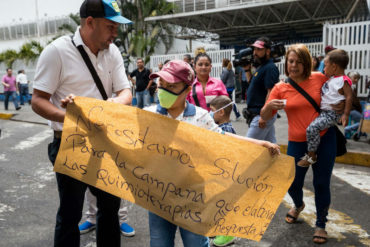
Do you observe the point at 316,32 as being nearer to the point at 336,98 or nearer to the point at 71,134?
the point at 336,98

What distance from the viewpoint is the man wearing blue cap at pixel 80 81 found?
2.21m

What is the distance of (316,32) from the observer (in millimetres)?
24031

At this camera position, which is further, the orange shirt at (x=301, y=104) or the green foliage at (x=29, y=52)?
the green foliage at (x=29, y=52)

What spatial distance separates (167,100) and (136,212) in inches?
85.8

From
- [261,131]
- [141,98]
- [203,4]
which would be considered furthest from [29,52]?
[261,131]

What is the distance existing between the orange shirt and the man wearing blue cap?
59.8 inches

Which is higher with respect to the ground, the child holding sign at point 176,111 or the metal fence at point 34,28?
the metal fence at point 34,28

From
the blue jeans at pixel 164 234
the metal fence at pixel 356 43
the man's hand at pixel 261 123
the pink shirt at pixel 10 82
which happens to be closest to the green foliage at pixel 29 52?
the pink shirt at pixel 10 82

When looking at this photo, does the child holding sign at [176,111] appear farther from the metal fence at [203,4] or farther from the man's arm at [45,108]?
the metal fence at [203,4]

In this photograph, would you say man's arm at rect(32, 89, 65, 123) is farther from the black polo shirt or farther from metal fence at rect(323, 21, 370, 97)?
metal fence at rect(323, 21, 370, 97)

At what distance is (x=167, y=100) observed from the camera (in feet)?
6.79

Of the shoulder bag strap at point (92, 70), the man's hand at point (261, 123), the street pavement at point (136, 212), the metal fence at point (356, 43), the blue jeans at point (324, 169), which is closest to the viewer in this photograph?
the shoulder bag strap at point (92, 70)

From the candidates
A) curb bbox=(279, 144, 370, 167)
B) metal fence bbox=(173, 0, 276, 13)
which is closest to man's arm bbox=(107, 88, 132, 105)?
curb bbox=(279, 144, 370, 167)

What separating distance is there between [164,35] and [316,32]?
11.1 meters
